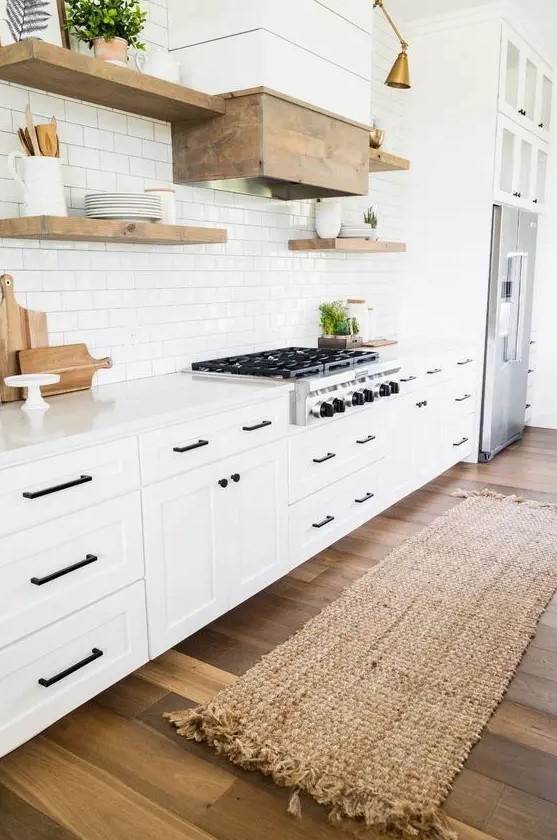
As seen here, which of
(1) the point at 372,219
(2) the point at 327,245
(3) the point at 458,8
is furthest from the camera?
(3) the point at 458,8

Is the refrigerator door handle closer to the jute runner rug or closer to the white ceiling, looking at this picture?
the white ceiling

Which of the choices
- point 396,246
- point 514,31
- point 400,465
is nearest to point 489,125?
point 514,31

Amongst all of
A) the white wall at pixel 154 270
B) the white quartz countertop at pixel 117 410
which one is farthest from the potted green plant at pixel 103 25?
the white quartz countertop at pixel 117 410

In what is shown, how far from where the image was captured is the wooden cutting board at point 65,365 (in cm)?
245

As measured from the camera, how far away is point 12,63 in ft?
6.92

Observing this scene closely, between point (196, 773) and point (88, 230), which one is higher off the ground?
point (88, 230)

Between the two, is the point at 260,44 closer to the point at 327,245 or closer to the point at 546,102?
the point at 327,245

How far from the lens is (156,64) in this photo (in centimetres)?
268

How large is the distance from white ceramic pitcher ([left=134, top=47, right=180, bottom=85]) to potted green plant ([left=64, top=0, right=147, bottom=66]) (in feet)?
0.66

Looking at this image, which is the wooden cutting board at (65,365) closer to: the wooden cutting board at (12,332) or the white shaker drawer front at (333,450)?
the wooden cutting board at (12,332)

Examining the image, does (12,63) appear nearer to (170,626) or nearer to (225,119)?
(225,119)

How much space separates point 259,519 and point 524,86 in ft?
13.0

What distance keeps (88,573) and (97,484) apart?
0.88 feet

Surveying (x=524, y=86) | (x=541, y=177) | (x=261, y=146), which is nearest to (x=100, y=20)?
(x=261, y=146)
